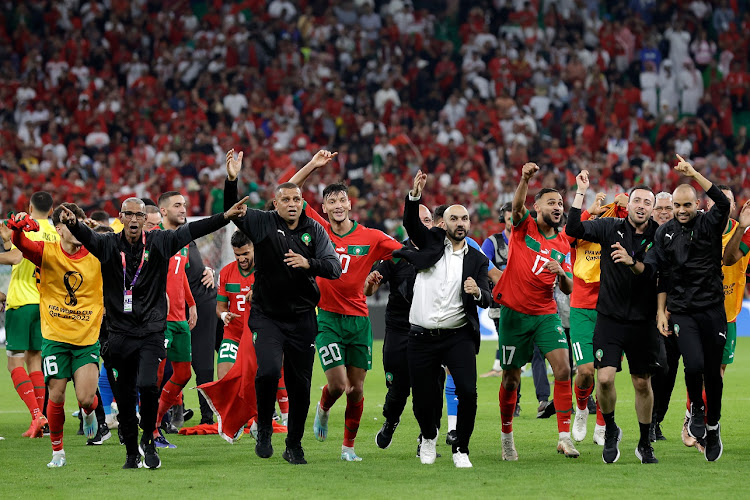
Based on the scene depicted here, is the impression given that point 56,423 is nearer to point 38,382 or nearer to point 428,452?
point 38,382

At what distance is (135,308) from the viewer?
29.9 ft

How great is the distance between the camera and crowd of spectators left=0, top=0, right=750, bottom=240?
86.4 feet

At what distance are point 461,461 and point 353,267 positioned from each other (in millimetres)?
2122

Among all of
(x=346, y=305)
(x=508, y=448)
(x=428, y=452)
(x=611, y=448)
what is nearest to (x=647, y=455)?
(x=611, y=448)

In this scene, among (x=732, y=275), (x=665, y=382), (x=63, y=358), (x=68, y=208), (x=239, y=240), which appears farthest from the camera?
(x=239, y=240)

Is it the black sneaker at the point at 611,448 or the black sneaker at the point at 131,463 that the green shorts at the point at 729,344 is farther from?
the black sneaker at the point at 131,463

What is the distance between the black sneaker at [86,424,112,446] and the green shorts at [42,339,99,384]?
1157 millimetres

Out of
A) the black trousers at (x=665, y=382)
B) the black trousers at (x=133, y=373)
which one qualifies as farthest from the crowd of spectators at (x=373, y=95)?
the black trousers at (x=133, y=373)

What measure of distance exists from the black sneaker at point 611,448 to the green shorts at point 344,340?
2184mm

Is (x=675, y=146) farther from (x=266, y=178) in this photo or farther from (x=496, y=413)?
(x=496, y=413)

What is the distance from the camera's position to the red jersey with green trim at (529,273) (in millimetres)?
9859

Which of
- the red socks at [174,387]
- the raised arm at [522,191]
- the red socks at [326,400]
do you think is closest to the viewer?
the raised arm at [522,191]

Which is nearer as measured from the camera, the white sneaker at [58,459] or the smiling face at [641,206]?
the white sneaker at [58,459]

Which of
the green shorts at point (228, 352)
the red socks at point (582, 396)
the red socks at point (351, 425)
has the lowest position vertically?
the red socks at point (351, 425)
